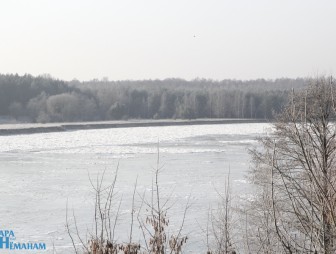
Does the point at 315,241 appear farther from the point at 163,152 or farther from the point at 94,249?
the point at 163,152

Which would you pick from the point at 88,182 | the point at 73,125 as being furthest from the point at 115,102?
the point at 88,182

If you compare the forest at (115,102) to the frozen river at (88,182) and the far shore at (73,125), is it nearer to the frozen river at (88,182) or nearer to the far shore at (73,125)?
the far shore at (73,125)

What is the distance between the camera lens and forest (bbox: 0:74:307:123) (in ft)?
229

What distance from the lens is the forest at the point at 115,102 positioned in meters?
69.9

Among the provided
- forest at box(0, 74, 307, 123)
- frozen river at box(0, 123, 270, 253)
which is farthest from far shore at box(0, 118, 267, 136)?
frozen river at box(0, 123, 270, 253)

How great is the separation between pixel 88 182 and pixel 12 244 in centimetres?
814

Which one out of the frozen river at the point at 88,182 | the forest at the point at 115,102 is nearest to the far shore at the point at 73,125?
the forest at the point at 115,102

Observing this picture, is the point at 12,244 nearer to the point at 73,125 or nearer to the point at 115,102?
the point at 73,125

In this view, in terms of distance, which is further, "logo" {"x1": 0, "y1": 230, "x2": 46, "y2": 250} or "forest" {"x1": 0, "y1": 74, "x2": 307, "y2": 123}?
"forest" {"x1": 0, "y1": 74, "x2": 307, "y2": 123}

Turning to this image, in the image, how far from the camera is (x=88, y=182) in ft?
61.2

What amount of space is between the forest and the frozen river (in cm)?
3662

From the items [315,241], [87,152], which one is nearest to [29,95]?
[87,152]

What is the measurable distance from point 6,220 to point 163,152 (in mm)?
17934

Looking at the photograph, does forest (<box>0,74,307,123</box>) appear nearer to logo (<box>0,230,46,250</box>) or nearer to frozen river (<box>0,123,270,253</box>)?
frozen river (<box>0,123,270,253</box>)
